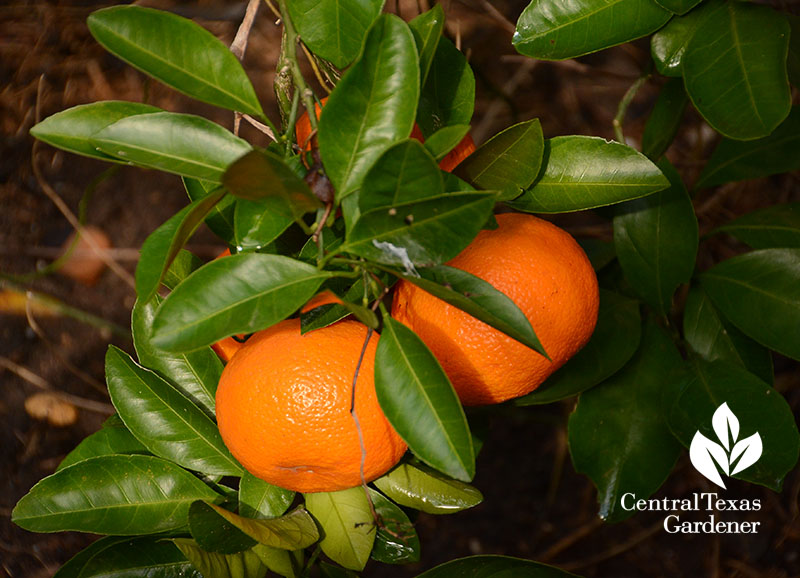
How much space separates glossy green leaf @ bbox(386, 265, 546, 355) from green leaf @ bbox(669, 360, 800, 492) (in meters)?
0.38

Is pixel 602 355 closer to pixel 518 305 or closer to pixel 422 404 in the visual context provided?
pixel 518 305

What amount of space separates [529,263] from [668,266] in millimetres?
324

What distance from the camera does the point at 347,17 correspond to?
60 centimetres

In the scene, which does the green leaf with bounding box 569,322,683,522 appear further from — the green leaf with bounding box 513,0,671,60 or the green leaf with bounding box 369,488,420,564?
the green leaf with bounding box 513,0,671,60

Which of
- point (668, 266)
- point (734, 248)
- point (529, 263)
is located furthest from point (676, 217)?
point (734, 248)

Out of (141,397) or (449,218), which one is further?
(141,397)

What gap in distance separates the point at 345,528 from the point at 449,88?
43 centimetres

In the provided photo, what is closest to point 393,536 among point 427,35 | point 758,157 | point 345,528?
point 345,528

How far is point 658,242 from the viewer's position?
0.84 meters

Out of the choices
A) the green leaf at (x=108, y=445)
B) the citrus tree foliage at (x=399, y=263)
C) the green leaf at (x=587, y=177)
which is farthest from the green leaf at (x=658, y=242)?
the green leaf at (x=108, y=445)

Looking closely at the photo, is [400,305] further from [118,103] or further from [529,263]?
[118,103]

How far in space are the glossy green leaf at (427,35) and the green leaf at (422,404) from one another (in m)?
0.21

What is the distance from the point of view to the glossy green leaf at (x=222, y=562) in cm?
64

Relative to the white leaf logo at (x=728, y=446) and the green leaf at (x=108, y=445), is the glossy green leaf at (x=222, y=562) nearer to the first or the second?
the green leaf at (x=108, y=445)
